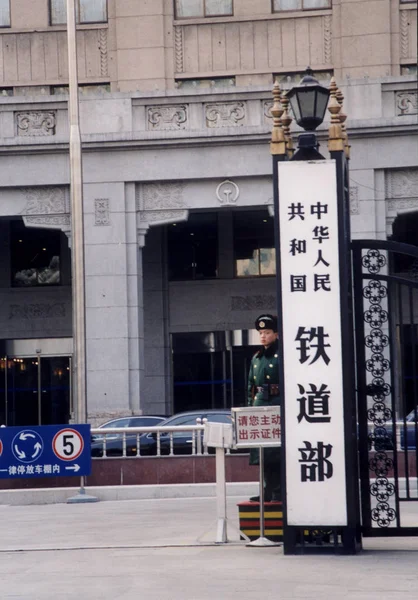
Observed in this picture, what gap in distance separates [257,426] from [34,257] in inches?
1030

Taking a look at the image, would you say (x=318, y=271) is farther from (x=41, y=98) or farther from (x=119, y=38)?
(x=119, y=38)

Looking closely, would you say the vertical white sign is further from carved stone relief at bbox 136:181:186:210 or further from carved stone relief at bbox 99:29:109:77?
carved stone relief at bbox 99:29:109:77

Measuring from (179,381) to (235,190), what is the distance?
809 centimetres

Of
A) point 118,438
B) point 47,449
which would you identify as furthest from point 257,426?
point 118,438

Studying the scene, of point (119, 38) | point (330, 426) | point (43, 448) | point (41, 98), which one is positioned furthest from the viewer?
point (119, 38)

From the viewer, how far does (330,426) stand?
35.1 feet

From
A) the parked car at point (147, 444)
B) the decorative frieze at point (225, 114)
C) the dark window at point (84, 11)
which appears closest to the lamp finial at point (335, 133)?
the parked car at point (147, 444)

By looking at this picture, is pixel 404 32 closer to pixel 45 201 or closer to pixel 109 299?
pixel 45 201

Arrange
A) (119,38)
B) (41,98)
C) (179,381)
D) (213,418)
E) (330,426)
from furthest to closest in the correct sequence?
(179,381), (119,38), (41,98), (213,418), (330,426)

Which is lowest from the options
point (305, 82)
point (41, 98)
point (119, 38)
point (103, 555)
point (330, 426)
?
point (103, 555)

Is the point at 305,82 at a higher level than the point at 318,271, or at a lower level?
higher

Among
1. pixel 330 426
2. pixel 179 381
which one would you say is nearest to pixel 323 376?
pixel 330 426

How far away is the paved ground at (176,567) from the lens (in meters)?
8.79

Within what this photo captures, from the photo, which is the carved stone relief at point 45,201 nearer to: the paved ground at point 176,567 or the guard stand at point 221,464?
the paved ground at point 176,567
